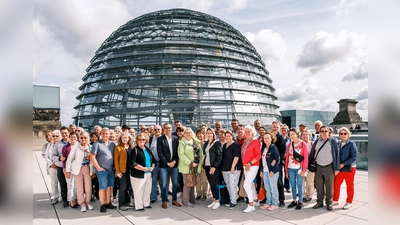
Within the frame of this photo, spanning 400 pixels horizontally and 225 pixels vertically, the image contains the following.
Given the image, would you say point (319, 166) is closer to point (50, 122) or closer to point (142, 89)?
point (142, 89)

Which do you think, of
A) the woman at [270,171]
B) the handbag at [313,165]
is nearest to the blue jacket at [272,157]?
the woman at [270,171]

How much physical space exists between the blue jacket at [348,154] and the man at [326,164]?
0.22 metres

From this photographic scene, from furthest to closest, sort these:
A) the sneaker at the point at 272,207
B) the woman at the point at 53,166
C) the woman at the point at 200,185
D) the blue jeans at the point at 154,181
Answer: the woman at the point at 200,185 < the blue jeans at the point at 154,181 < the woman at the point at 53,166 < the sneaker at the point at 272,207

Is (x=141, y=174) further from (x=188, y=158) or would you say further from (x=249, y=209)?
(x=249, y=209)

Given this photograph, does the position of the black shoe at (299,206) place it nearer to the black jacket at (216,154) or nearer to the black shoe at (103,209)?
the black jacket at (216,154)

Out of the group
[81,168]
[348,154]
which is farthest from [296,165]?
[81,168]

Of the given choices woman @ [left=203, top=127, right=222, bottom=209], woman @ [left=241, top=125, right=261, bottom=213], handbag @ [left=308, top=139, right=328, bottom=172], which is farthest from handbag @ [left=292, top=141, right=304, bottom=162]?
woman @ [left=203, top=127, right=222, bottom=209]

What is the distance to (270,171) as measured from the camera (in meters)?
5.62

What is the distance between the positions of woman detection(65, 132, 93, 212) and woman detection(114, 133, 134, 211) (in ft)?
2.37

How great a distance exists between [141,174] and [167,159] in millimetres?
736

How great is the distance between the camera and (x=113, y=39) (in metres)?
19.3

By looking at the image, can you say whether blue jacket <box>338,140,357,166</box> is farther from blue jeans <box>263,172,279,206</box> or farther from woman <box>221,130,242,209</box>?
woman <box>221,130,242,209</box>

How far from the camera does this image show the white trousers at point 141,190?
563 cm

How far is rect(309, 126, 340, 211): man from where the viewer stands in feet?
18.1
